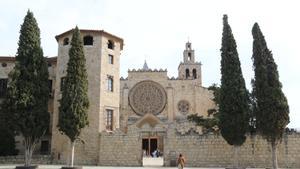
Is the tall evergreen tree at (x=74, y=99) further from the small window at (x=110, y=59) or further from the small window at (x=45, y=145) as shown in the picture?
the small window at (x=45, y=145)

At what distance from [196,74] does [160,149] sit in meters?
18.0

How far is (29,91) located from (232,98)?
43.3 feet

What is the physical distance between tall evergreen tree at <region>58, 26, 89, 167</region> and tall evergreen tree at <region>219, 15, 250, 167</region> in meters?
8.92

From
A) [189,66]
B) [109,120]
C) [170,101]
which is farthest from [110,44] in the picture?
[189,66]

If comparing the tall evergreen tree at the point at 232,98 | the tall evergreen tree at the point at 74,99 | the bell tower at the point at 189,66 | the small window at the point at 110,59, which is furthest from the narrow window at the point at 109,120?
the bell tower at the point at 189,66

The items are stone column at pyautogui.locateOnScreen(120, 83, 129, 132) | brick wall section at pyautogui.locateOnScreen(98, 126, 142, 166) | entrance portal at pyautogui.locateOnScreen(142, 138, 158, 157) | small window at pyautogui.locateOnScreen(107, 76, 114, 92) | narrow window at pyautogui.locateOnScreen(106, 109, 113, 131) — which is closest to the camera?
brick wall section at pyautogui.locateOnScreen(98, 126, 142, 166)

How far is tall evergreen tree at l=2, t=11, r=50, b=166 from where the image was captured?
877 inches

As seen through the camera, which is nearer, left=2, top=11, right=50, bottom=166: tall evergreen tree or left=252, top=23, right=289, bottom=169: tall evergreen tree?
left=252, top=23, right=289, bottom=169: tall evergreen tree

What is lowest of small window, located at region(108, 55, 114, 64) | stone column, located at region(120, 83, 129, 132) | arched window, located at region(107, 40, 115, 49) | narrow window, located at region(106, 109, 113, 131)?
narrow window, located at region(106, 109, 113, 131)

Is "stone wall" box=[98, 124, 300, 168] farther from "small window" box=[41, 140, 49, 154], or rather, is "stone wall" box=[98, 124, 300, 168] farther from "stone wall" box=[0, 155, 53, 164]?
"small window" box=[41, 140, 49, 154]

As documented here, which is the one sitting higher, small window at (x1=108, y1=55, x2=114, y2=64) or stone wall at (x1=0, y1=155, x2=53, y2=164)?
small window at (x1=108, y1=55, x2=114, y2=64)

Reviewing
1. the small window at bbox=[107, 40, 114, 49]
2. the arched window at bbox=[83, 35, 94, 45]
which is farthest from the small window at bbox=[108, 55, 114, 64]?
the arched window at bbox=[83, 35, 94, 45]

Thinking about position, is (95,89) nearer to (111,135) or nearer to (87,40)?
(111,135)

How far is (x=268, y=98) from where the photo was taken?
20.1 metres
